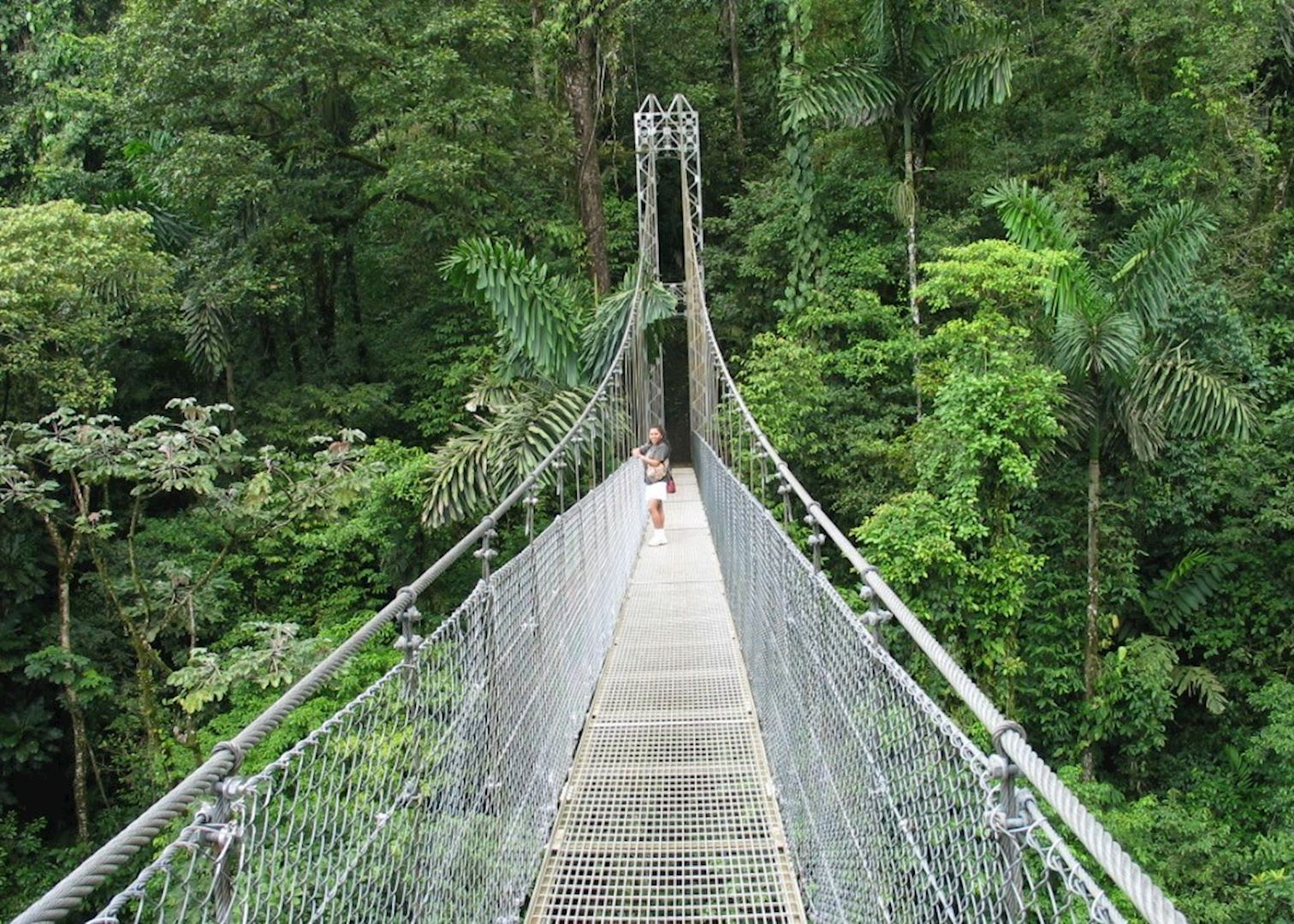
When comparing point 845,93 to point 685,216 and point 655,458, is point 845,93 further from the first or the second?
point 655,458

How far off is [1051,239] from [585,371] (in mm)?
3849

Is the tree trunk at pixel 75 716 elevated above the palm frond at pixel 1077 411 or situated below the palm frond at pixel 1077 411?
below

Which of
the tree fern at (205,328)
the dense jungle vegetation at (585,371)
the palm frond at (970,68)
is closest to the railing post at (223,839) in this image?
the dense jungle vegetation at (585,371)

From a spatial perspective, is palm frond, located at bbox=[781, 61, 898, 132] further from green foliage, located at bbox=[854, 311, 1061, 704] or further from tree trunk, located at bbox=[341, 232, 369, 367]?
tree trunk, located at bbox=[341, 232, 369, 367]

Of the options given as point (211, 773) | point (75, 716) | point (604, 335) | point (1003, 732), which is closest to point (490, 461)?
point (604, 335)

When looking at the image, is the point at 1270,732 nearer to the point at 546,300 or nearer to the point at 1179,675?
the point at 1179,675

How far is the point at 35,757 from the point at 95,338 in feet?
9.84

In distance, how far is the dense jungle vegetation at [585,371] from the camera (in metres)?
5.82

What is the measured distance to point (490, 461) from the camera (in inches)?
254

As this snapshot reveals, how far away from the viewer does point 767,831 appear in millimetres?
2271

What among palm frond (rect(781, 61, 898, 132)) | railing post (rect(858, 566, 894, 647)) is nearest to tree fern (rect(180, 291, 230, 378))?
palm frond (rect(781, 61, 898, 132))

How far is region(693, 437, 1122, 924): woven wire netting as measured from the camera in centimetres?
89

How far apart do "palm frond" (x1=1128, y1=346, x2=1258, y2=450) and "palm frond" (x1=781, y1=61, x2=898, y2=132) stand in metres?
3.56

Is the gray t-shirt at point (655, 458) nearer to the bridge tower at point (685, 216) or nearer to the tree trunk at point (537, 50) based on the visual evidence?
the bridge tower at point (685, 216)
